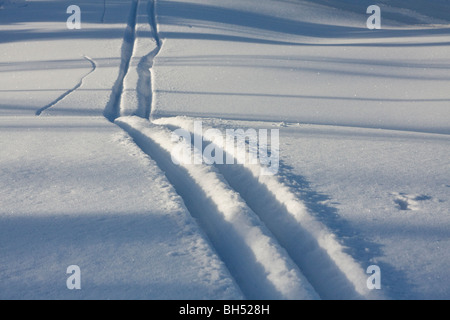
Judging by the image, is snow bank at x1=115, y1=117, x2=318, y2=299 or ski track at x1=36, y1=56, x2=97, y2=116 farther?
ski track at x1=36, y1=56, x2=97, y2=116

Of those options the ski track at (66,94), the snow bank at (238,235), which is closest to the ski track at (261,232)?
the snow bank at (238,235)

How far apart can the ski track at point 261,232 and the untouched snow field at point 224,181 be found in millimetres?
11

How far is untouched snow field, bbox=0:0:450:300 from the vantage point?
271 centimetres

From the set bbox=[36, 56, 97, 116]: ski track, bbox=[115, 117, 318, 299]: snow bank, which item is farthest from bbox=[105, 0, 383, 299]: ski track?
bbox=[36, 56, 97, 116]: ski track

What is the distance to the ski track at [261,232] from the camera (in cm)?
265

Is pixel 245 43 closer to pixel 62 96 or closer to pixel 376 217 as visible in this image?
pixel 62 96

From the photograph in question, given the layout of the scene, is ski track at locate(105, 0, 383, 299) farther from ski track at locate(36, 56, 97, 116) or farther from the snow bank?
ski track at locate(36, 56, 97, 116)

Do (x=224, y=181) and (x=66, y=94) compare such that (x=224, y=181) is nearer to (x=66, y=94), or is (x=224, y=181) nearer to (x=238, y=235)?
(x=238, y=235)

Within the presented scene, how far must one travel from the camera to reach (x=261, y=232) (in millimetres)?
3111

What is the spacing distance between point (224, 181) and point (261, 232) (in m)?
0.83

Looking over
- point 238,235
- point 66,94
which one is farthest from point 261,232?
point 66,94

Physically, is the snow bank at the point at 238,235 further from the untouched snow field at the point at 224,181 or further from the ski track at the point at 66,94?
the ski track at the point at 66,94

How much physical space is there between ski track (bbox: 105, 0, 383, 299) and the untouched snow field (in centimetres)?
1

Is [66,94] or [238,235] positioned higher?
[66,94]
